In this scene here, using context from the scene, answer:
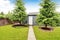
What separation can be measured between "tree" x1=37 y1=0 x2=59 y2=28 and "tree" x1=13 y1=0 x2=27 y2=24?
256 inches

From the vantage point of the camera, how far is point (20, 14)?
2766cm

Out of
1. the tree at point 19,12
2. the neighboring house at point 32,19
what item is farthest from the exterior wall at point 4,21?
the neighboring house at point 32,19

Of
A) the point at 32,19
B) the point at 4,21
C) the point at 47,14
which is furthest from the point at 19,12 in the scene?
the point at 47,14

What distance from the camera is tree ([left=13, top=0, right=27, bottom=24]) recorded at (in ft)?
90.5

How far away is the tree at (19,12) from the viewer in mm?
27578

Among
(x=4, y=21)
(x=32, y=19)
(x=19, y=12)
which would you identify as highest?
(x=19, y=12)

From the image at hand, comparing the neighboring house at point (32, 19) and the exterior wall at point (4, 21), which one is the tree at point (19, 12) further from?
the neighboring house at point (32, 19)

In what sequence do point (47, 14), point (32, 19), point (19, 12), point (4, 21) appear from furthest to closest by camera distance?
point (4, 21) < point (32, 19) < point (19, 12) < point (47, 14)

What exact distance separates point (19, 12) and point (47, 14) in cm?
756

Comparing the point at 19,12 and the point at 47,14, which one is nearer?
the point at 47,14

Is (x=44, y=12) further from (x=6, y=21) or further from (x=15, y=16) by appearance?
(x=6, y=21)

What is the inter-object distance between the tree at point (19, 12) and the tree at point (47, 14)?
650cm

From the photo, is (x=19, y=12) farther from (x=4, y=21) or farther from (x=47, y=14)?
(x=47, y=14)

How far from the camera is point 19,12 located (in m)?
27.6
